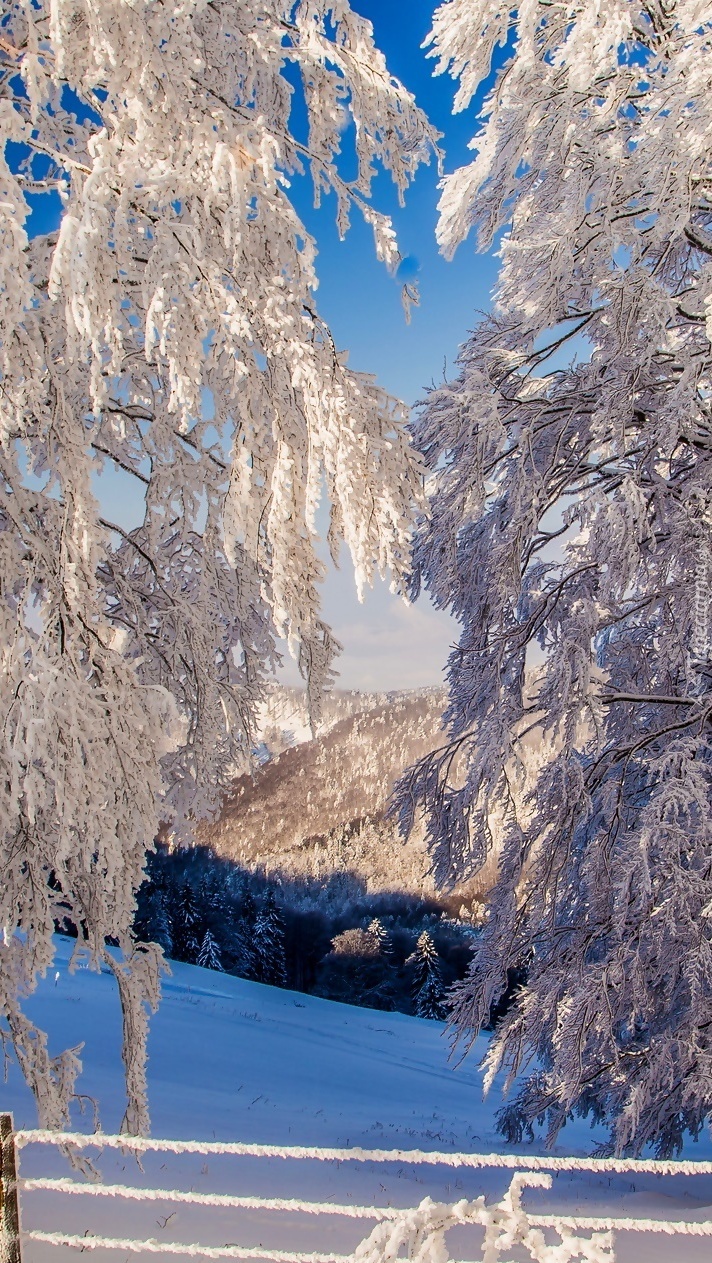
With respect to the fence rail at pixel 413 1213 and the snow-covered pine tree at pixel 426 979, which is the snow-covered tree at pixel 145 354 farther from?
the snow-covered pine tree at pixel 426 979

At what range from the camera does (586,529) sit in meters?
5.57

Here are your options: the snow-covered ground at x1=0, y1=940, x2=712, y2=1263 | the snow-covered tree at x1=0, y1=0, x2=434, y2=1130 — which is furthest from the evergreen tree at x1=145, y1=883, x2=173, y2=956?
the snow-covered tree at x1=0, y1=0, x2=434, y2=1130

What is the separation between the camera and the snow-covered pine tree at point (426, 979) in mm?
43375

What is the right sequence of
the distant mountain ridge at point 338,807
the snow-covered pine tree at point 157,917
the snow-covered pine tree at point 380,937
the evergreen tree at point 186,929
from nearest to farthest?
the snow-covered pine tree at point 157,917, the evergreen tree at point 186,929, the snow-covered pine tree at point 380,937, the distant mountain ridge at point 338,807

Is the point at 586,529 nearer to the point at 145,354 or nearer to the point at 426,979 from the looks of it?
the point at 145,354

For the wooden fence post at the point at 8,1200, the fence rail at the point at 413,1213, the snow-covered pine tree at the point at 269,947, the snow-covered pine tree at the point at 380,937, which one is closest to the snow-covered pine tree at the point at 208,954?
the snow-covered pine tree at the point at 269,947

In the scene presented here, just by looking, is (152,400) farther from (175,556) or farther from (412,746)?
(412,746)

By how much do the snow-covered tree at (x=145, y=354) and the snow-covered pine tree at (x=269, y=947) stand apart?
43.3m

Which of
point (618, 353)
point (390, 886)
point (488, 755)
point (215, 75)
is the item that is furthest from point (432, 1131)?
point (390, 886)

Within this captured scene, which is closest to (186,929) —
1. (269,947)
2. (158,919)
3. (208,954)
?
(208,954)

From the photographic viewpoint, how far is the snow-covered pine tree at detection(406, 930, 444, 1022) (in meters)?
43.4

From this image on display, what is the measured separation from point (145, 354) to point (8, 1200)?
3116 millimetres

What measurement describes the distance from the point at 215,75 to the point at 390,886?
6562cm

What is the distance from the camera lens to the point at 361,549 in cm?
323
